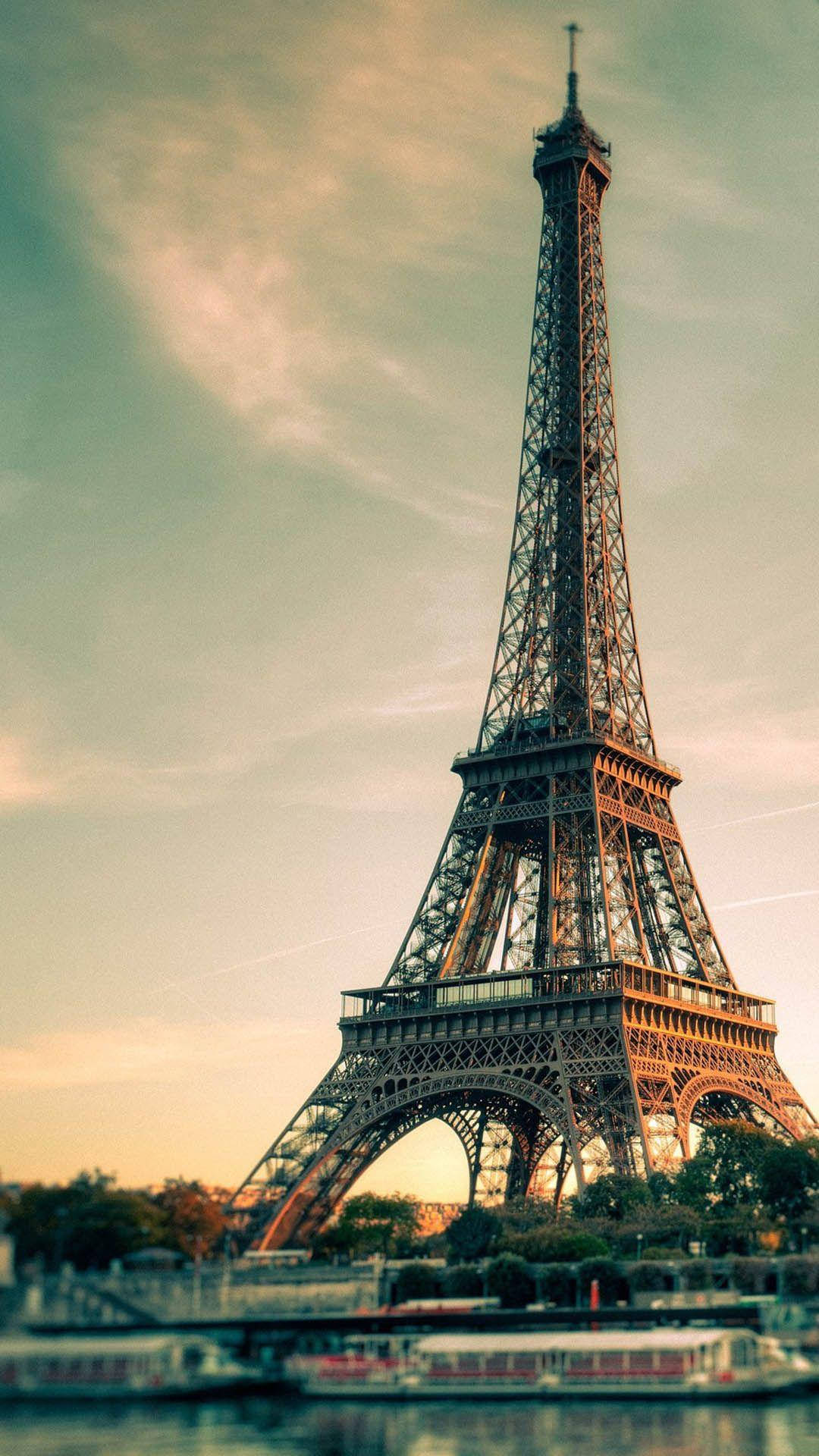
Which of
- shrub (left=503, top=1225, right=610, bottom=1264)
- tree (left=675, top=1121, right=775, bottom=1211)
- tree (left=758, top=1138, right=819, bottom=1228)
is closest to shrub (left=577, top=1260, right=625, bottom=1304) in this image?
shrub (left=503, top=1225, right=610, bottom=1264)

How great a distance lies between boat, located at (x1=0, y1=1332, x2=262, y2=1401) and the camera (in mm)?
64000

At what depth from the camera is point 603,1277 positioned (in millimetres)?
84250

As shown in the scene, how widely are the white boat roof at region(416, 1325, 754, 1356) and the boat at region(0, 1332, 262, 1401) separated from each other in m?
8.64

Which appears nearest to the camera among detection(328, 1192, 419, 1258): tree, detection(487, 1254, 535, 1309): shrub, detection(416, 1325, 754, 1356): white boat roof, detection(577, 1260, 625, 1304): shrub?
detection(416, 1325, 754, 1356): white boat roof

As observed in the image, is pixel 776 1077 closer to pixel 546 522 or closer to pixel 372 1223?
pixel 372 1223

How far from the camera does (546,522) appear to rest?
124 meters

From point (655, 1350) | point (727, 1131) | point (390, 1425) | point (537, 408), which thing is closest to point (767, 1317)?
point (655, 1350)

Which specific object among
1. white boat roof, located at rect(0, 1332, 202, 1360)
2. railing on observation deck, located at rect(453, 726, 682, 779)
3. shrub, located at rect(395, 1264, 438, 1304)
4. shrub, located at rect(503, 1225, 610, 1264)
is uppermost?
railing on observation deck, located at rect(453, 726, 682, 779)

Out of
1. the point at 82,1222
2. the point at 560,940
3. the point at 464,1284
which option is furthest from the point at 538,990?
the point at 82,1222

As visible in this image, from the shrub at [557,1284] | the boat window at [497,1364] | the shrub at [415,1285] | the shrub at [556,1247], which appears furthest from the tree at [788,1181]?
the boat window at [497,1364]

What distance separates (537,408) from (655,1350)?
7592 centimetres

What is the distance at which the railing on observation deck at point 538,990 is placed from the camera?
336ft

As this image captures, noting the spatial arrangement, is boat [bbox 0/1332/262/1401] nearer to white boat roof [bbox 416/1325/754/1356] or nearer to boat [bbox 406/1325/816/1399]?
white boat roof [bbox 416/1325/754/1356]

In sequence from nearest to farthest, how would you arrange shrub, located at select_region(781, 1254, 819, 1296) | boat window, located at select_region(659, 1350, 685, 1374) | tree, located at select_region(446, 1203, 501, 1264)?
boat window, located at select_region(659, 1350, 685, 1374), shrub, located at select_region(781, 1254, 819, 1296), tree, located at select_region(446, 1203, 501, 1264)
